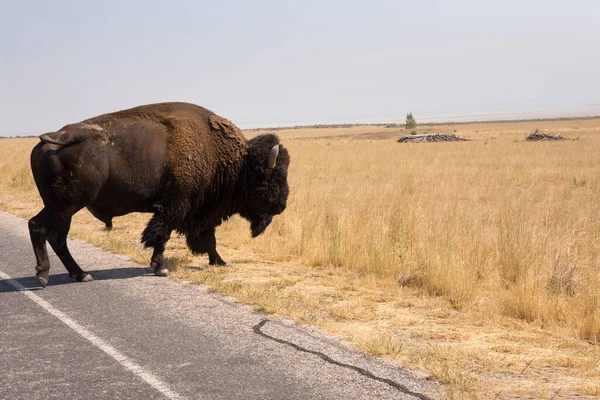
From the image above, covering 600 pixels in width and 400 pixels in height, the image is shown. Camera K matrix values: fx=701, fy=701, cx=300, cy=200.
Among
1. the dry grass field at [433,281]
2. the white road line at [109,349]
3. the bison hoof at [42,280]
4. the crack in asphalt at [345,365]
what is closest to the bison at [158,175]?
the bison hoof at [42,280]

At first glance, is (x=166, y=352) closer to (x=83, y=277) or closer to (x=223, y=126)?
(x=83, y=277)

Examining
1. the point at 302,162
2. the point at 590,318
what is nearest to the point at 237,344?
the point at 590,318

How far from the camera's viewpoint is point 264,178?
988cm

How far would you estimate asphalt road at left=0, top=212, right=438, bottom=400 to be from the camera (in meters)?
4.95

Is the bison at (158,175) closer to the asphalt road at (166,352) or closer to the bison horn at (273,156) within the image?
the bison horn at (273,156)

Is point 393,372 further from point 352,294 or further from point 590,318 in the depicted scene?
point 352,294

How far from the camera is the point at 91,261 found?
10586mm

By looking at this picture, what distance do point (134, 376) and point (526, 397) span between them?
2817 millimetres

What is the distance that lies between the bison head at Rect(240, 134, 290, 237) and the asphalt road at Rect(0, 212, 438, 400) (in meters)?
1.84

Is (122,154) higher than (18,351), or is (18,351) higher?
(122,154)

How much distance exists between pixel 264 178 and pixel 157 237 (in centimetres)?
172

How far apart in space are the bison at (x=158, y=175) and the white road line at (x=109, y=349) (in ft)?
2.43

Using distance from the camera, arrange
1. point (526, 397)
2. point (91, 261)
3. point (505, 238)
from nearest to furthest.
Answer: point (526, 397) → point (505, 238) → point (91, 261)

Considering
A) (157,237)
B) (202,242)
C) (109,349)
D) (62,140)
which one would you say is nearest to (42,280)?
(157,237)
